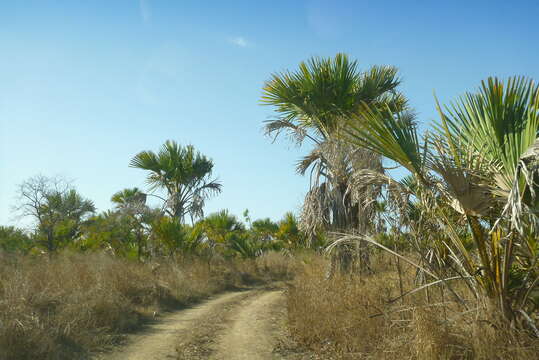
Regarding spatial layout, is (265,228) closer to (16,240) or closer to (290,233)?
(290,233)

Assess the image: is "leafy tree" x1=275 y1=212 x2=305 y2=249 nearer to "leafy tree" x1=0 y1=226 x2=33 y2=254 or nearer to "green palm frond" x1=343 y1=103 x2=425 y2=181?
"leafy tree" x1=0 y1=226 x2=33 y2=254

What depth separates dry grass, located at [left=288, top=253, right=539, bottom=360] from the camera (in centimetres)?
354

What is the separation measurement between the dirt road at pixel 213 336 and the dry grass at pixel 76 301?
55cm

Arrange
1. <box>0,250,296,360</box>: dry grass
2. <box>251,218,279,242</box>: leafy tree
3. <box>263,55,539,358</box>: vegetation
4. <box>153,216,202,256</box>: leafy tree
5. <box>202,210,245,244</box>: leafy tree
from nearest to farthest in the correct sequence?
<box>263,55,539,358</box>: vegetation → <box>0,250,296,360</box>: dry grass → <box>153,216,202,256</box>: leafy tree → <box>202,210,245,244</box>: leafy tree → <box>251,218,279,242</box>: leafy tree

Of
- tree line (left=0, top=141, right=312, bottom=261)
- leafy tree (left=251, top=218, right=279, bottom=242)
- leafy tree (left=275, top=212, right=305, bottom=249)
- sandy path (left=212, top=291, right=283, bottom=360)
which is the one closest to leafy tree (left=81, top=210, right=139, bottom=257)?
tree line (left=0, top=141, right=312, bottom=261)

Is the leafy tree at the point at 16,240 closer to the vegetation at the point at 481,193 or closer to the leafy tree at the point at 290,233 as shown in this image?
the leafy tree at the point at 290,233

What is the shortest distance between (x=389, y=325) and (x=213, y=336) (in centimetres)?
352

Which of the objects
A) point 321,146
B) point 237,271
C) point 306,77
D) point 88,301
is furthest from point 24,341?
point 237,271

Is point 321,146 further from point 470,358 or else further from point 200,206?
point 200,206

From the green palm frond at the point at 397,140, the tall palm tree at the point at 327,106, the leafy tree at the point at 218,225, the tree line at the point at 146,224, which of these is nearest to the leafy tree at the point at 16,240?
the tree line at the point at 146,224

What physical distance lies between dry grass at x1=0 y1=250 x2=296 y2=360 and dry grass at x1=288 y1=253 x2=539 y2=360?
12.0ft

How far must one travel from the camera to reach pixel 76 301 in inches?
269

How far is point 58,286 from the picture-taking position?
23.9ft

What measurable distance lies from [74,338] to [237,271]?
12403 millimetres
